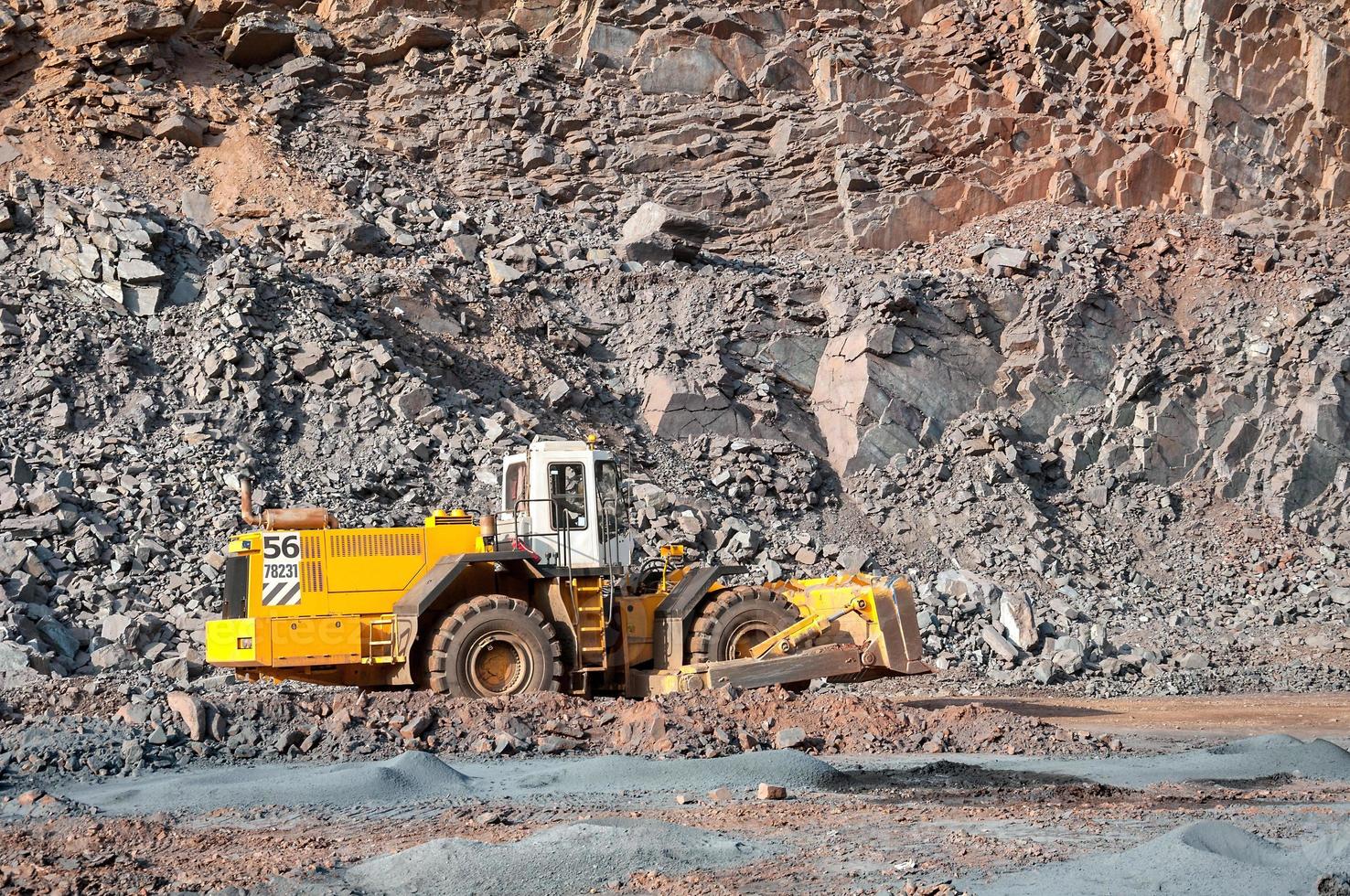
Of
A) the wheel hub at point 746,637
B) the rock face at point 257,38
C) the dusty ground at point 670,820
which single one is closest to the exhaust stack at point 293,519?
the dusty ground at point 670,820

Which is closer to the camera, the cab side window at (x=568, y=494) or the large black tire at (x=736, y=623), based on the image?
the cab side window at (x=568, y=494)

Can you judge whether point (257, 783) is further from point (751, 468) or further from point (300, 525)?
point (751, 468)

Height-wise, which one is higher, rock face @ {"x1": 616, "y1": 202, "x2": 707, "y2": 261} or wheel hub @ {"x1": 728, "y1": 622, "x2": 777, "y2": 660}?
rock face @ {"x1": 616, "y1": 202, "x2": 707, "y2": 261}

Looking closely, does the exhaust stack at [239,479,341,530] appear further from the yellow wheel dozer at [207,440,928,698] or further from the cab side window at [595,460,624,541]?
the cab side window at [595,460,624,541]

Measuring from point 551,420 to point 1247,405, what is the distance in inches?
436

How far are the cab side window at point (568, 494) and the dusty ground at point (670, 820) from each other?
2.65 meters

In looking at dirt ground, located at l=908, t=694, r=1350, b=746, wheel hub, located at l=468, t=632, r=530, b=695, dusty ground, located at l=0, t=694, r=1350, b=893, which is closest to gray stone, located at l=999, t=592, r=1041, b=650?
dirt ground, located at l=908, t=694, r=1350, b=746

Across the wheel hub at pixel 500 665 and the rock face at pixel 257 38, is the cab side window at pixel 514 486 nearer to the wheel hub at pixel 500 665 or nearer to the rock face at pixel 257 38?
the wheel hub at pixel 500 665

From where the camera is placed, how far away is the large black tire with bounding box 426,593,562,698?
10.3 meters

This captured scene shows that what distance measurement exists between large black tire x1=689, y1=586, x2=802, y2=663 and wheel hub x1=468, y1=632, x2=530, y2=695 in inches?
58.1

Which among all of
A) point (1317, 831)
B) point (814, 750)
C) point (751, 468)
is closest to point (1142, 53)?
point (751, 468)

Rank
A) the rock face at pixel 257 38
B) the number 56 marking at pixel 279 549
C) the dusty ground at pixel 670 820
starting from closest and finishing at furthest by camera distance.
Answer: the dusty ground at pixel 670 820, the number 56 marking at pixel 279 549, the rock face at pixel 257 38

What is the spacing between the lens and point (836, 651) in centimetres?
1082

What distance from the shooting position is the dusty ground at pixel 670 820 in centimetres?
553
